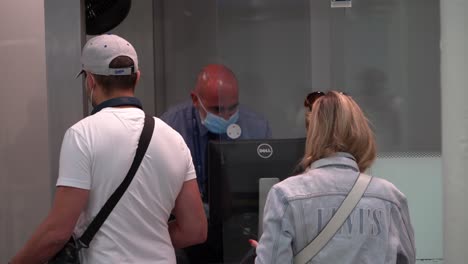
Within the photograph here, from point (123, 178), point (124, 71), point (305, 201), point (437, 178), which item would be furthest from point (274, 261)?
point (437, 178)

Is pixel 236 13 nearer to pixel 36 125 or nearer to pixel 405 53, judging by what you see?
pixel 405 53

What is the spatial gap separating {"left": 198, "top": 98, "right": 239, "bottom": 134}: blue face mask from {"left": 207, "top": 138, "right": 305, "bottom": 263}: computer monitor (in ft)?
1.35

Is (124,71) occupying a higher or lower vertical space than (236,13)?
lower

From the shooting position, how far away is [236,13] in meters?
4.04

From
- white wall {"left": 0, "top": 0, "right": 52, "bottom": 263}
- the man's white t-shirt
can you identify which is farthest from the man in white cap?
white wall {"left": 0, "top": 0, "right": 52, "bottom": 263}

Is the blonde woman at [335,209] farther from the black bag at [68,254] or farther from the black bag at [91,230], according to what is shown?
the black bag at [68,254]

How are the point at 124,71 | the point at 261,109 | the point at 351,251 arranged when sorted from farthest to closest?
1. the point at 261,109
2. the point at 124,71
3. the point at 351,251

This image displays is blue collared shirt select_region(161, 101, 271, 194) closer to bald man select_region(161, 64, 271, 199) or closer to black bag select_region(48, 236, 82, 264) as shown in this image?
bald man select_region(161, 64, 271, 199)

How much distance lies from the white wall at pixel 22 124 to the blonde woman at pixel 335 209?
184 cm

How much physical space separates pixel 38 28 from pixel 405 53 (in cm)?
202

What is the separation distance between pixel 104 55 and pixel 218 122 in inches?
57.8

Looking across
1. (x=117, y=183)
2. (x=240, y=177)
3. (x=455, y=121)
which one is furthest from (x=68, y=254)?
(x=455, y=121)

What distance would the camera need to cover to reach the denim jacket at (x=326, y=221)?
224 cm

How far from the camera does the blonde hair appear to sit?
2348mm
